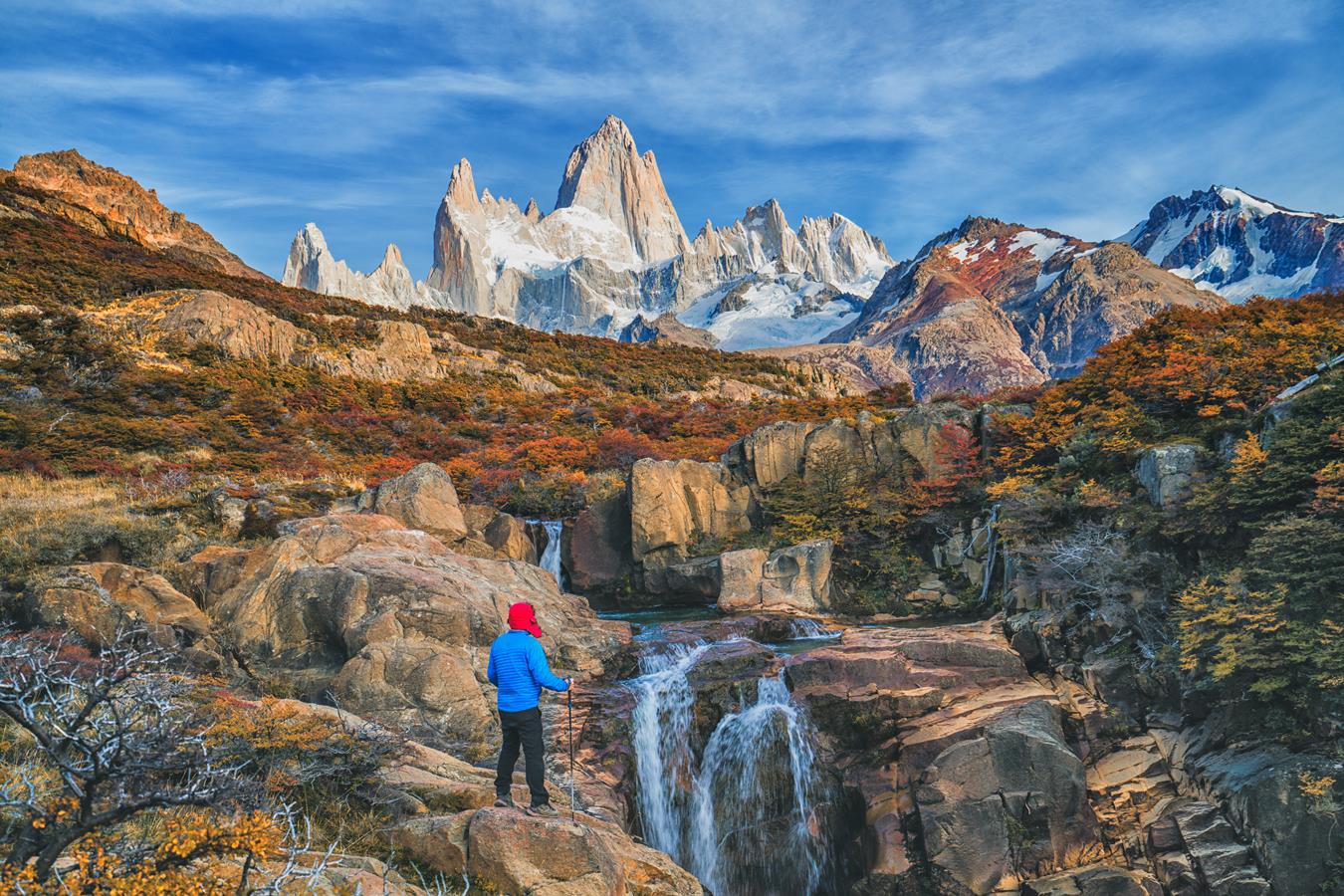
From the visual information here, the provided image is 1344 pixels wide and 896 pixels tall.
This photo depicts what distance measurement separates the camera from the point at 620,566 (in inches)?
870

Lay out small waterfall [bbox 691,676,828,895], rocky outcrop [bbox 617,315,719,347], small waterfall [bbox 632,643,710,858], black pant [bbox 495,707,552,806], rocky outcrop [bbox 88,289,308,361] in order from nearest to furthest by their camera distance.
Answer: black pant [bbox 495,707,552,806] < small waterfall [bbox 691,676,828,895] < small waterfall [bbox 632,643,710,858] < rocky outcrop [bbox 88,289,308,361] < rocky outcrop [bbox 617,315,719,347]

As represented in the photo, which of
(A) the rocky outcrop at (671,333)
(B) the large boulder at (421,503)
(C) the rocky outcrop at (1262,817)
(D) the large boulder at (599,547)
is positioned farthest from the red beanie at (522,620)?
(A) the rocky outcrop at (671,333)

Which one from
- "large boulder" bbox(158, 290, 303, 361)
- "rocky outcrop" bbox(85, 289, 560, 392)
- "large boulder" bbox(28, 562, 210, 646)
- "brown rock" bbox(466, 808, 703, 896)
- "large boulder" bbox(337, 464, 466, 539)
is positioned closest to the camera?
"brown rock" bbox(466, 808, 703, 896)

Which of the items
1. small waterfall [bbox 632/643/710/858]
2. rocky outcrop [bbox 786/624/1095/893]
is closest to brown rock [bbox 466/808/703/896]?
small waterfall [bbox 632/643/710/858]

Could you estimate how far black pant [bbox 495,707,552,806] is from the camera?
7.22m

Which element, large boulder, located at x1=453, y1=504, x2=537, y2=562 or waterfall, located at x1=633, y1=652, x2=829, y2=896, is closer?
waterfall, located at x1=633, y1=652, x2=829, y2=896

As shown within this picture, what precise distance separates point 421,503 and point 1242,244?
206 meters

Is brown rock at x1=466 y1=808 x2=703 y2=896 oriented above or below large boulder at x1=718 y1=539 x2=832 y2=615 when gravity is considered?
below

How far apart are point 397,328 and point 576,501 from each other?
32876mm

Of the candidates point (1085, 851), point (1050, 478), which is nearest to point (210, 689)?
point (1085, 851)

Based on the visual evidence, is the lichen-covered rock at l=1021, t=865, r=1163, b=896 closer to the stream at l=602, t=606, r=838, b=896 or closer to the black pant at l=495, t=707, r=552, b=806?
the stream at l=602, t=606, r=838, b=896

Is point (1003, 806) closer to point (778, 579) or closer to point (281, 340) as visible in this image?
point (778, 579)

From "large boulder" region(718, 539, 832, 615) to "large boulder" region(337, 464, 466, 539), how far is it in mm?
7663

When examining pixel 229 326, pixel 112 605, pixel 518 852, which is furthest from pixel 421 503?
pixel 229 326
